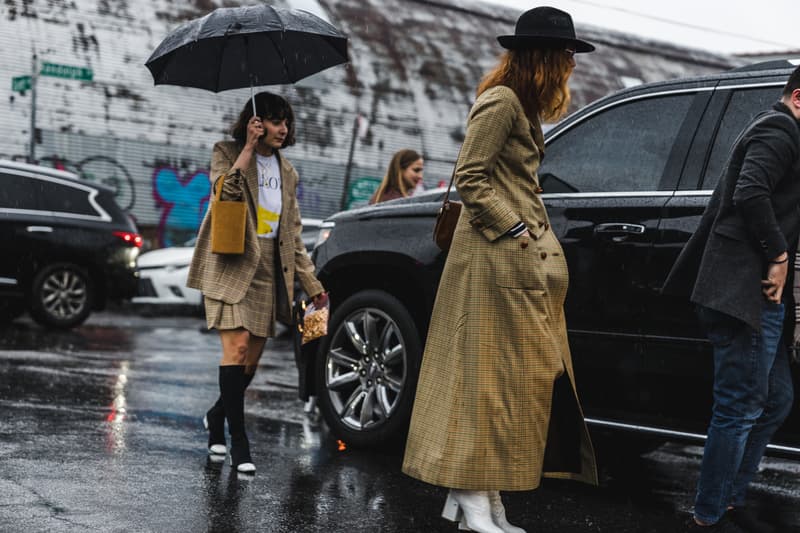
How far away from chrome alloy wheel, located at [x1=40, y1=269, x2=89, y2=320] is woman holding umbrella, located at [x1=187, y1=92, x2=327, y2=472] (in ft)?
26.2

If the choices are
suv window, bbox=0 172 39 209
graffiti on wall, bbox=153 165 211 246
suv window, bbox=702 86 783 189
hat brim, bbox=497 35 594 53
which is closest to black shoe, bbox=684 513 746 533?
suv window, bbox=702 86 783 189

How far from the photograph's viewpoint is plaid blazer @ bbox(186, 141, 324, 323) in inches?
228

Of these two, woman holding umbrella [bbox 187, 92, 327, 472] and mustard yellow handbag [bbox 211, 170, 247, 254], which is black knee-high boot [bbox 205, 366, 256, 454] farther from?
mustard yellow handbag [bbox 211, 170, 247, 254]

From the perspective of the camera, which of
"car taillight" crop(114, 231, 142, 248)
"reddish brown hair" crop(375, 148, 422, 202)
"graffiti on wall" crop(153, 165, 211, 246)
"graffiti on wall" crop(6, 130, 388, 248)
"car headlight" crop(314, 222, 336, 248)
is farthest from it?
"graffiti on wall" crop(153, 165, 211, 246)

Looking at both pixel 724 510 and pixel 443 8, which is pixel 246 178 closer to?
pixel 724 510

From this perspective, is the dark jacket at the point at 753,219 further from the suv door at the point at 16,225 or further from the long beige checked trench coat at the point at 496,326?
the suv door at the point at 16,225

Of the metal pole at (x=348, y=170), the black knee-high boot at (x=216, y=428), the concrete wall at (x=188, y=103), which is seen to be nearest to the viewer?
the black knee-high boot at (x=216, y=428)

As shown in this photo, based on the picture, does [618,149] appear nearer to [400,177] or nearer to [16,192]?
[400,177]

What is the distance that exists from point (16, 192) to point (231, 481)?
28.9ft

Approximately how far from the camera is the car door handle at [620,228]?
5.38m

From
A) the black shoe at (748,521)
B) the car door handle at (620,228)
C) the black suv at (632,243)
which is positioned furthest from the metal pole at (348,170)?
the black shoe at (748,521)

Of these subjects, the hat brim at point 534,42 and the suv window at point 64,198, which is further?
the suv window at point 64,198

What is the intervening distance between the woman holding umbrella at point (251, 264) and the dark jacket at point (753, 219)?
208 centimetres

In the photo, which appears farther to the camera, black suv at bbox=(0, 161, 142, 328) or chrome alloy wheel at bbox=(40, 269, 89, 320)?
chrome alloy wheel at bbox=(40, 269, 89, 320)
